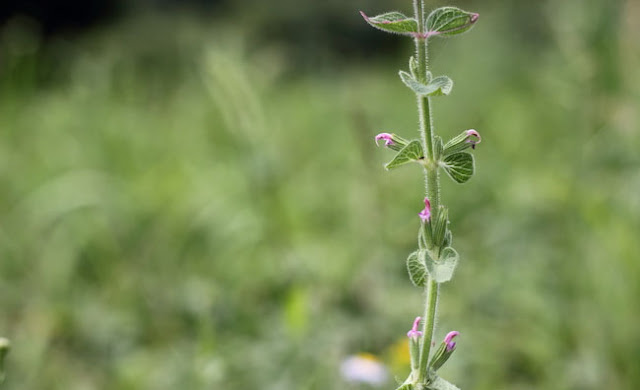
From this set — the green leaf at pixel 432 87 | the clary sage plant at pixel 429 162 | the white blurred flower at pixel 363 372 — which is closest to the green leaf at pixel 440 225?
the clary sage plant at pixel 429 162

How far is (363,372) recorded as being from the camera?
1419 millimetres

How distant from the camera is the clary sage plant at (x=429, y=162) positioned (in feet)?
2.36

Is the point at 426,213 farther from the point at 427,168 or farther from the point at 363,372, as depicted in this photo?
the point at 363,372

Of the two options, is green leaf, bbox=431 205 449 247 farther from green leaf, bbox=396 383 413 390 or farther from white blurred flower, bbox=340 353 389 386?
white blurred flower, bbox=340 353 389 386

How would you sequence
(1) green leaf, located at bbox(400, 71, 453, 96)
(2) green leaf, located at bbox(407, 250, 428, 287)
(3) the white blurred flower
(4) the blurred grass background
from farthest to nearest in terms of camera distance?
(4) the blurred grass background → (3) the white blurred flower → (2) green leaf, located at bbox(407, 250, 428, 287) → (1) green leaf, located at bbox(400, 71, 453, 96)

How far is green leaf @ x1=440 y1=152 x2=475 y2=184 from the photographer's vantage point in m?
0.76

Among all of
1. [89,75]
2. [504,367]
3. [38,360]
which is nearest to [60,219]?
[38,360]

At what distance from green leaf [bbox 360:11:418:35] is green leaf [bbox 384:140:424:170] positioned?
0.38ft

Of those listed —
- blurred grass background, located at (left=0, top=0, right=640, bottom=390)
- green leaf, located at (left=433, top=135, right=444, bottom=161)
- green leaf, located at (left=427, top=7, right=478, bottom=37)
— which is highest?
blurred grass background, located at (left=0, top=0, right=640, bottom=390)

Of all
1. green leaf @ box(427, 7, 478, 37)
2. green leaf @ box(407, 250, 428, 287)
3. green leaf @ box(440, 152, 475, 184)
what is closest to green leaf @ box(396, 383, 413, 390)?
green leaf @ box(407, 250, 428, 287)

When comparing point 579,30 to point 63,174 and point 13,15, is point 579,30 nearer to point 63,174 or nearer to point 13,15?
point 63,174

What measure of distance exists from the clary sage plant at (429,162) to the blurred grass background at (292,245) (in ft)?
0.48

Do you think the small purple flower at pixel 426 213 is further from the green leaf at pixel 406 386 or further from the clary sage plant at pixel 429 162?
the green leaf at pixel 406 386

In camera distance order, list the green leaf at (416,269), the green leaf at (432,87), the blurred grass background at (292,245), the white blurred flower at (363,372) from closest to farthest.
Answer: the green leaf at (432,87), the green leaf at (416,269), the white blurred flower at (363,372), the blurred grass background at (292,245)
